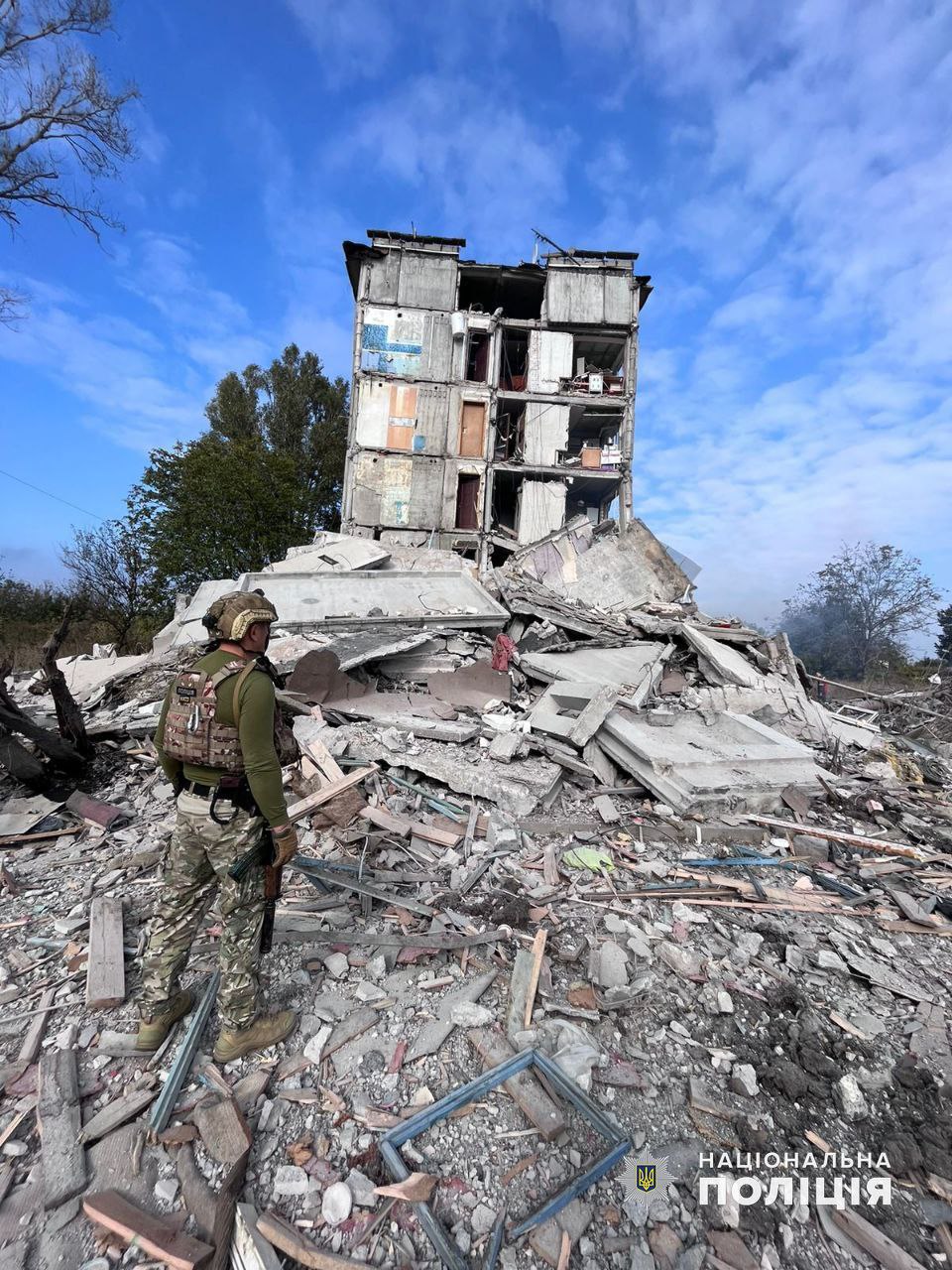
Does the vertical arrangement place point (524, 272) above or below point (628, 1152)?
above

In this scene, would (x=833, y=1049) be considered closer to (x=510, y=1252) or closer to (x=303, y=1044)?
(x=510, y=1252)

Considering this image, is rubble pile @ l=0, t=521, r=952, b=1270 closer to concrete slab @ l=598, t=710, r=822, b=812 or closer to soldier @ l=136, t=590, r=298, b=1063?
concrete slab @ l=598, t=710, r=822, b=812

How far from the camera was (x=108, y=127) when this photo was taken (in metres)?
12.7

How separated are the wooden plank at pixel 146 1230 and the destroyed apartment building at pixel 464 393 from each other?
53.0 feet

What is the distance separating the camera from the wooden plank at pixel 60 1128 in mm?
1832

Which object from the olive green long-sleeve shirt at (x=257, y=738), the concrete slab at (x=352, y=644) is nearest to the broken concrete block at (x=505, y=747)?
the concrete slab at (x=352, y=644)

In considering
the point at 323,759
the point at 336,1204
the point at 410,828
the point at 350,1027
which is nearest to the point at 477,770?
the point at 410,828

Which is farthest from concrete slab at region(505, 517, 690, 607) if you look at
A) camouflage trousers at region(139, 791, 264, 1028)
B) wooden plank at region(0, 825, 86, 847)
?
camouflage trousers at region(139, 791, 264, 1028)

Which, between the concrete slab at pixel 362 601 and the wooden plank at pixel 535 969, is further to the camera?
the concrete slab at pixel 362 601

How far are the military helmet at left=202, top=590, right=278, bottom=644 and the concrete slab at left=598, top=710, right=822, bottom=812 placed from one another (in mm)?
3978

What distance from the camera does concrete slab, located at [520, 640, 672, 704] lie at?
7020 millimetres

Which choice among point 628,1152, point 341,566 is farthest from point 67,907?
point 341,566

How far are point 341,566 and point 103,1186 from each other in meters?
9.11

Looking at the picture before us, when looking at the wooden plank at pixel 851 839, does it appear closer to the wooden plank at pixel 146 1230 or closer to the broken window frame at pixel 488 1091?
the broken window frame at pixel 488 1091
